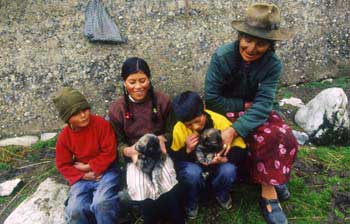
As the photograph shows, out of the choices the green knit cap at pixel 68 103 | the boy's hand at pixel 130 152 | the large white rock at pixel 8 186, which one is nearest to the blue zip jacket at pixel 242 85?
the boy's hand at pixel 130 152

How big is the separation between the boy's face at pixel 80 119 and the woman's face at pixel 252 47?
1.23m

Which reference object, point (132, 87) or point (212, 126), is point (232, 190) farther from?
point (132, 87)

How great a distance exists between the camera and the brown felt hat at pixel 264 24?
8.54 feet

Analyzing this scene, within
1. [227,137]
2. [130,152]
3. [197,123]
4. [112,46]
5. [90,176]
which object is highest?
[112,46]

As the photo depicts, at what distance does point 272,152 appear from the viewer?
2.70 metres

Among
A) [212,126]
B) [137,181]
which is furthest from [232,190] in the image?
[137,181]

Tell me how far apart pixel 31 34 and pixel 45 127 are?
1035 mm

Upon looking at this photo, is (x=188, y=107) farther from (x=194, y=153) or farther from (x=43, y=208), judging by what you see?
(x=43, y=208)

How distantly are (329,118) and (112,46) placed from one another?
246 centimetres

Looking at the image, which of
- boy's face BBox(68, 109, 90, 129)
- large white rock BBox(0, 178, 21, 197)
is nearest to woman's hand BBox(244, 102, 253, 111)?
boy's face BBox(68, 109, 90, 129)

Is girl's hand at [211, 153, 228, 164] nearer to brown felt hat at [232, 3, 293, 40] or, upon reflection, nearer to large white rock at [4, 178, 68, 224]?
brown felt hat at [232, 3, 293, 40]

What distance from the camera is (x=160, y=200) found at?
2.67 m

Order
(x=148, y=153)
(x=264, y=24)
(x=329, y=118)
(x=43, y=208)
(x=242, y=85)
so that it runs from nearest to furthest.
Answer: (x=148, y=153), (x=264, y=24), (x=242, y=85), (x=43, y=208), (x=329, y=118)

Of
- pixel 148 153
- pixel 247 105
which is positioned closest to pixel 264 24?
pixel 247 105
